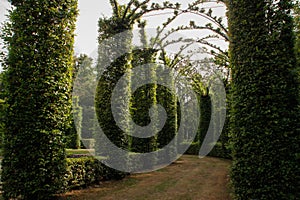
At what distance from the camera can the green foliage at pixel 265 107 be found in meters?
4.11

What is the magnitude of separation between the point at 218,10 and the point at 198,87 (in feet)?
30.8

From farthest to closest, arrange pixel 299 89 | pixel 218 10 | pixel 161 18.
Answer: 1. pixel 161 18
2. pixel 218 10
3. pixel 299 89

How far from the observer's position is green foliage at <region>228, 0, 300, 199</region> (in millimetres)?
4105

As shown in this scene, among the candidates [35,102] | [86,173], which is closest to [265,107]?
[35,102]

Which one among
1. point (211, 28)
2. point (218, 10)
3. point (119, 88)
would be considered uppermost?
point (218, 10)

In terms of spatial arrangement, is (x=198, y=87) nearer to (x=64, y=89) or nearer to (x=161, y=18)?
(x=161, y=18)

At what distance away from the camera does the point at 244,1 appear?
4777 mm

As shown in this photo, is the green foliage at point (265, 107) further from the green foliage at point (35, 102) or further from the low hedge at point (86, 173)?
the low hedge at point (86, 173)

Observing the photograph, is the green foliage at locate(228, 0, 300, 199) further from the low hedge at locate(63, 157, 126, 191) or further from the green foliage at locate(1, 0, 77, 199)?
the low hedge at locate(63, 157, 126, 191)

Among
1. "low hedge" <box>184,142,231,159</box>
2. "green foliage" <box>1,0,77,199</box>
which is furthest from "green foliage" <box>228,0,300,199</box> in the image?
"low hedge" <box>184,142,231,159</box>

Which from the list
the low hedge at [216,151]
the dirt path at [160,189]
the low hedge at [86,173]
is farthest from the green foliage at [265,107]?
the low hedge at [216,151]

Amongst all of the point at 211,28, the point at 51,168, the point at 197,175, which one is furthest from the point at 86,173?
the point at 211,28

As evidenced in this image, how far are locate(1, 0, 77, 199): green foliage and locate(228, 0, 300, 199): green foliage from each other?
4.07 m

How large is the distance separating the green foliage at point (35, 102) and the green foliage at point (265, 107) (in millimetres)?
4070
